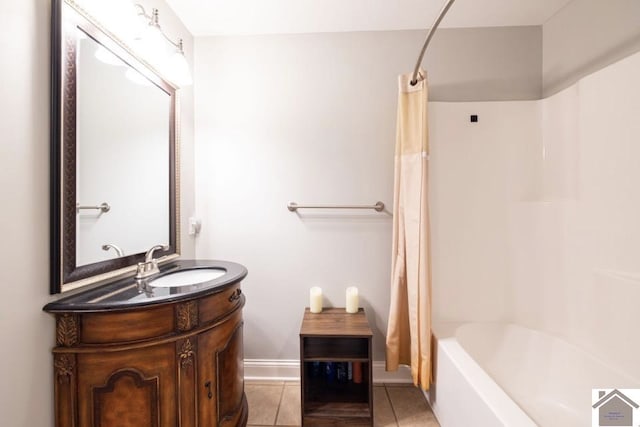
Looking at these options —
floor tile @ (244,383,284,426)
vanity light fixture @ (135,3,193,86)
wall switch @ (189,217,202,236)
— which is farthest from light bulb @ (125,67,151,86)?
floor tile @ (244,383,284,426)

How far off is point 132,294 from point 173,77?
1192 mm

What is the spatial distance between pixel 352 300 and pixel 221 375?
88cm

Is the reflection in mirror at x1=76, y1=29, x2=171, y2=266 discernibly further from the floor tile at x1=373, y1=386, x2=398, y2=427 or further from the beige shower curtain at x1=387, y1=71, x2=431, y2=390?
the floor tile at x1=373, y1=386, x2=398, y2=427

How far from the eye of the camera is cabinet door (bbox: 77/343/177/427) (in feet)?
3.01

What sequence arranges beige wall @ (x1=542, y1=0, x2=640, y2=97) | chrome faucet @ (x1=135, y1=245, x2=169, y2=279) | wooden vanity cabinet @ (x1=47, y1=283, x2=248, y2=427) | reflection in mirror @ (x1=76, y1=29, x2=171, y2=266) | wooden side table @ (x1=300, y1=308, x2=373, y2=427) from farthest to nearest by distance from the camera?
1. wooden side table @ (x1=300, y1=308, x2=373, y2=427)
2. beige wall @ (x1=542, y1=0, x2=640, y2=97)
3. chrome faucet @ (x1=135, y1=245, x2=169, y2=279)
4. reflection in mirror @ (x1=76, y1=29, x2=171, y2=266)
5. wooden vanity cabinet @ (x1=47, y1=283, x2=248, y2=427)

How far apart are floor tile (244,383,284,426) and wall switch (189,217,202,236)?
1.13 metres

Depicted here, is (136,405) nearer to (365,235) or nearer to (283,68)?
(365,235)

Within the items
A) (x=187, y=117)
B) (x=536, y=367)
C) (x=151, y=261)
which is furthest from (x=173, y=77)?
(x=536, y=367)

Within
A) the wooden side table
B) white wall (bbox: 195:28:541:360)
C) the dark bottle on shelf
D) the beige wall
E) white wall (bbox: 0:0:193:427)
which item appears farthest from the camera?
white wall (bbox: 195:28:541:360)

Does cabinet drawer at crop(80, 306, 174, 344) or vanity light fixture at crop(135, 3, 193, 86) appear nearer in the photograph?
cabinet drawer at crop(80, 306, 174, 344)

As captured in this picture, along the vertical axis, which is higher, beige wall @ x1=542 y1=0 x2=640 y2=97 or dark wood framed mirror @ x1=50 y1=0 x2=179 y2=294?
beige wall @ x1=542 y1=0 x2=640 y2=97

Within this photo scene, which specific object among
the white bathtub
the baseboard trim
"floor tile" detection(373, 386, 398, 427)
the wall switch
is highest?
the wall switch

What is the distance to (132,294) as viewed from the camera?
1036mm

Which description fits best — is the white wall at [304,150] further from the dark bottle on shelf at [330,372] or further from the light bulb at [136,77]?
the light bulb at [136,77]
